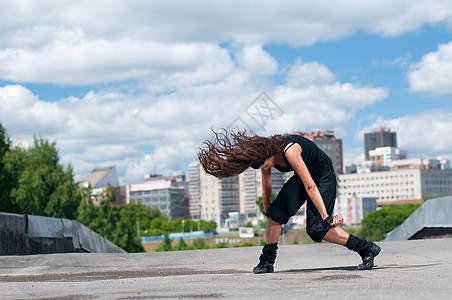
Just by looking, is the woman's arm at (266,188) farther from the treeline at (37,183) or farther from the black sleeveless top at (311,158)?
the treeline at (37,183)

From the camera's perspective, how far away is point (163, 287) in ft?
17.9

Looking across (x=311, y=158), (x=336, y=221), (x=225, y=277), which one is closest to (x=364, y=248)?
(x=336, y=221)

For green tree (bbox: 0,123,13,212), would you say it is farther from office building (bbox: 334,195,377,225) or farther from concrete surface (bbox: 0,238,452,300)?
office building (bbox: 334,195,377,225)

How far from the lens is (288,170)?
680cm

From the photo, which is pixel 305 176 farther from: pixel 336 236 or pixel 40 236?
pixel 40 236

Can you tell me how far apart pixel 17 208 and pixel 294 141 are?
38342mm

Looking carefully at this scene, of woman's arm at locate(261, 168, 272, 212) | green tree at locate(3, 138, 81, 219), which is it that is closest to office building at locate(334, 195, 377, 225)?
green tree at locate(3, 138, 81, 219)

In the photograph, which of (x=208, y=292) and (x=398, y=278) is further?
(x=398, y=278)

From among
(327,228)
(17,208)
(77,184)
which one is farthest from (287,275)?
(77,184)

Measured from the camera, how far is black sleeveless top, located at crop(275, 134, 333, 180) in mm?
6680

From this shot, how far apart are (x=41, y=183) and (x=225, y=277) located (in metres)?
38.2

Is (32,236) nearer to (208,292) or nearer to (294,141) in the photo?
(294,141)

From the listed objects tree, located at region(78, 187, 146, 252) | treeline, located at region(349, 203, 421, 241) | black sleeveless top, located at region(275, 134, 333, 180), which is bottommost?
treeline, located at region(349, 203, 421, 241)

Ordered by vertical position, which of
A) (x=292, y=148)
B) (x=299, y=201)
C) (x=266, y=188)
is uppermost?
(x=292, y=148)
